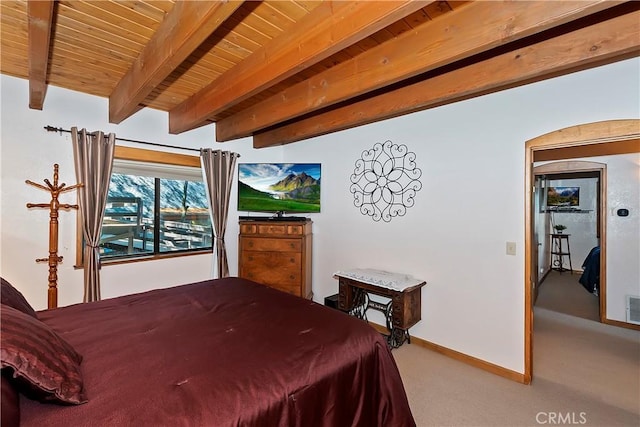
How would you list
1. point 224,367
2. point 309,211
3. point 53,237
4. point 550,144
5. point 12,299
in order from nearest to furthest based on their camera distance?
point 224,367 → point 12,299 → point 550,144 → point 53,237 → point 309,211

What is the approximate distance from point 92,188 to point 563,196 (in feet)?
29.4

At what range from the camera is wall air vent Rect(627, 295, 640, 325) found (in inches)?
139

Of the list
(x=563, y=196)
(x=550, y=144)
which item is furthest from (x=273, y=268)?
(x=563, y=196)

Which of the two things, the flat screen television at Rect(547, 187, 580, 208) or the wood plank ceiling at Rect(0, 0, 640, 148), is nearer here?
the wood plank ceiling at Rect(0, 0, 640, 148)

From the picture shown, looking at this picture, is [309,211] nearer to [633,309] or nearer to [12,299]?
[12,299]

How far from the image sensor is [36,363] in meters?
0.98

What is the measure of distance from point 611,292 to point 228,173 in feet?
16.9

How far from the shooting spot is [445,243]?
306 centimetres

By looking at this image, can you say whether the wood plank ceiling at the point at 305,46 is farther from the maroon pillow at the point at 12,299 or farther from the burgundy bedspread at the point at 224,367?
the burgundy bedspread at the point at 224,367

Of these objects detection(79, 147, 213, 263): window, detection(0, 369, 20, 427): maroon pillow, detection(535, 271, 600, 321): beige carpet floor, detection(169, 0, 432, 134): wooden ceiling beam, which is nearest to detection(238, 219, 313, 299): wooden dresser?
detection(79, 147, 213, 263): window

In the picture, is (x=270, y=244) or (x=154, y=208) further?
(x=270, y=244)

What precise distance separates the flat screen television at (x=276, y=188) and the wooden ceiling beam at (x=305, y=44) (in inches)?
59.2

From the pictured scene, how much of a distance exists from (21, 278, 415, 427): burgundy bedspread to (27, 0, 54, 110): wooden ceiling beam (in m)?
1.63

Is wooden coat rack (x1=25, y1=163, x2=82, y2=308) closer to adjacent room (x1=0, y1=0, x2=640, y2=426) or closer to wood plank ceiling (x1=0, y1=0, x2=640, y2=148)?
adjacent room (x1=0, y1=0, x2=640, y2=426)
